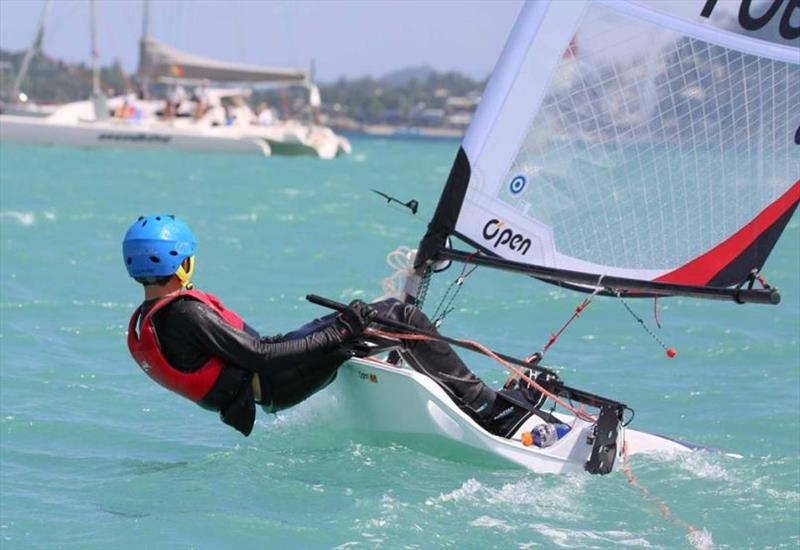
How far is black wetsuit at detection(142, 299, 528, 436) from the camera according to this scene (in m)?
5.01

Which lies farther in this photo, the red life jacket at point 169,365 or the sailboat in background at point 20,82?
the sailboat in background at point 20,82

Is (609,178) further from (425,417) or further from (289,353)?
(289,353)

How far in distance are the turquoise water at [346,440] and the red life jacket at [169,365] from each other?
1.29 feet

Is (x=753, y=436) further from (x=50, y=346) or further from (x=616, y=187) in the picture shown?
(x=50, y=346)

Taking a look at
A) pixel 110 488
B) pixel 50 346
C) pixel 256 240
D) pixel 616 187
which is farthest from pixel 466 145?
pixel 256 240

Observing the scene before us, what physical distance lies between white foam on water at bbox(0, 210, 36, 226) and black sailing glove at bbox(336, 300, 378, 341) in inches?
422

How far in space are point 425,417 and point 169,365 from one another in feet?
3.32

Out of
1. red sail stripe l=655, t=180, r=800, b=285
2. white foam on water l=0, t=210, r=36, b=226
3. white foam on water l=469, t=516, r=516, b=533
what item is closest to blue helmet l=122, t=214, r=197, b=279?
white foam on water l=469, t=516, r=516, b=533

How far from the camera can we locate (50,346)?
8141 millimetres

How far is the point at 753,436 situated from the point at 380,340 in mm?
2067

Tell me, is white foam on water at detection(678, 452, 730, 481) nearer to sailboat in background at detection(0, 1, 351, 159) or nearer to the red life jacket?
the red life jacket

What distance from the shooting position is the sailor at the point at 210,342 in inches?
197

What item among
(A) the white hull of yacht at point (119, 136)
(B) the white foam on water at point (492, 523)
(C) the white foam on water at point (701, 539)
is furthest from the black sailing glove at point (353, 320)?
(A) the white hull of yacht at point (119, 136)

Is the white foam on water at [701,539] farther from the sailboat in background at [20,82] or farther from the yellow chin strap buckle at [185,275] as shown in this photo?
the sailboat in background at [20,82]
